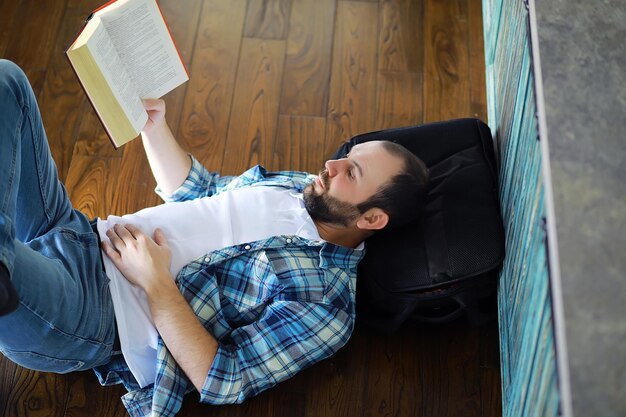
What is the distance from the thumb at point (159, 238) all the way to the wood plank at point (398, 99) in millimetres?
859

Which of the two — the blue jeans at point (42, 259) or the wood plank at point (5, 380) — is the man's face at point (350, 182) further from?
the wood plank at point (5, 380)

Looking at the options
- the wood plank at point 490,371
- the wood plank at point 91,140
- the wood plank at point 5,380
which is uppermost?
the wood plank at point 91,140

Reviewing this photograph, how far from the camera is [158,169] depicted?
193 centimetres

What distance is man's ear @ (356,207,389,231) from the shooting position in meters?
1.77

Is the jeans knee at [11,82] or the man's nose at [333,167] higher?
the jeans knee at [11,82]

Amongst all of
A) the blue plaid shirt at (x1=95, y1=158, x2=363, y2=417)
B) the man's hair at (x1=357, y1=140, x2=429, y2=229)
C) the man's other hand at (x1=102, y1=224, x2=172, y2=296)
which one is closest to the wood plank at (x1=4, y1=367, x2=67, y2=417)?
the blue plaid shirt at (x1=95, y1=158, x2=363, y2=417)

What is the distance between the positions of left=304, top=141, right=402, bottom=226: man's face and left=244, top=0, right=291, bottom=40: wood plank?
3.00 ft

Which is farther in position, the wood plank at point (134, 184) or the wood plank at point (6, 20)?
the wood plank at point (6, 20)

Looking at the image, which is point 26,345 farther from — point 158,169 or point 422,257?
point 422,257

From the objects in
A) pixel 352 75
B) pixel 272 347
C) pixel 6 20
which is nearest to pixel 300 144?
pixel 352 75

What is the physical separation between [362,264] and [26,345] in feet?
2.56

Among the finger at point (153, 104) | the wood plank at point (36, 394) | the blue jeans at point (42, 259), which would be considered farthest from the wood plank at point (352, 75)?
the wood plank at point (36, 394)

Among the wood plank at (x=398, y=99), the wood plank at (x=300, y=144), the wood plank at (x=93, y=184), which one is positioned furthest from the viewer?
the wood plank at (x=398, y=99)

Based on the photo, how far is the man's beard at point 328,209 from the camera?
1.77 metres
